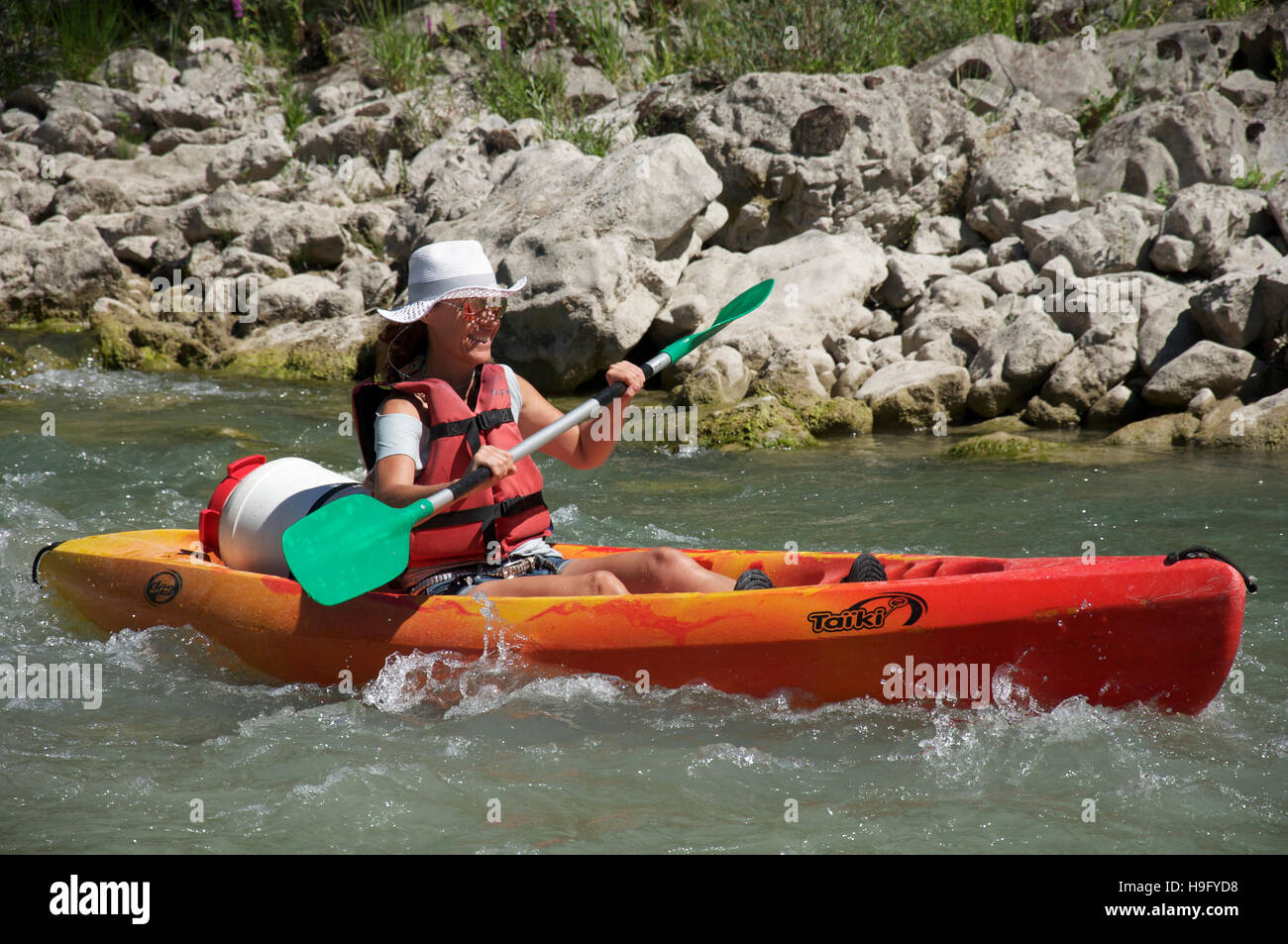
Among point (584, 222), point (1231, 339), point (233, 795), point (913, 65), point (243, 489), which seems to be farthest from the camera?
point (913, 65)

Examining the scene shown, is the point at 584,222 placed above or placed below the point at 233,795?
above

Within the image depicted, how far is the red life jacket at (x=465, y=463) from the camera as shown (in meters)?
3.11

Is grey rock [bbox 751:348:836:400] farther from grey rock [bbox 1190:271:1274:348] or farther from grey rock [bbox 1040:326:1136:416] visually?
grey rock [bbox 1190:271:1274:348]

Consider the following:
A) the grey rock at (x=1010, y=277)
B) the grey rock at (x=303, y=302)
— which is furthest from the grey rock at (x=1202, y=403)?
the grey rock at (x=303, y=302)

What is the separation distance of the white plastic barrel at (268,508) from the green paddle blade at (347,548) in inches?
11.7

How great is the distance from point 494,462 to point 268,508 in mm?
1009

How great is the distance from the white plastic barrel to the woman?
41 centimetres

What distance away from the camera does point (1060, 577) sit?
278 centimetres

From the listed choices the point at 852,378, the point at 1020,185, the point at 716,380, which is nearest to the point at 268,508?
the point at 716,380

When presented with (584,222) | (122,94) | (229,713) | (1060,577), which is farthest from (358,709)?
(122,94)

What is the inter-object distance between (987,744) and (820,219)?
6.52 m

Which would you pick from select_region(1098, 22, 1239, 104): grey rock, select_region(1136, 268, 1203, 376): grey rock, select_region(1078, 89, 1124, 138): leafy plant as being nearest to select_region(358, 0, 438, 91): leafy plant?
select_region(1078, 89, 1124, 138): leafy plant

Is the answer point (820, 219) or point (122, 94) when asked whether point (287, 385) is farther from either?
point (122, 94)
